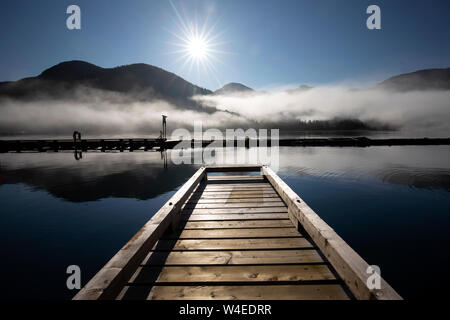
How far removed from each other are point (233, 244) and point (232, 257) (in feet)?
1.27

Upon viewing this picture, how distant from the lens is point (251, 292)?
7.72 feet

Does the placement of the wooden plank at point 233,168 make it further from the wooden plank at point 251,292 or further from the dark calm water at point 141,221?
the wooden plank at point 251,292

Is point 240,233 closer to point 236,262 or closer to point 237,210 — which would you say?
point 236,262

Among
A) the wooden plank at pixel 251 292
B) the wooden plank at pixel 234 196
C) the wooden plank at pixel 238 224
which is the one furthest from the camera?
the wooden plank at pixel 234 196

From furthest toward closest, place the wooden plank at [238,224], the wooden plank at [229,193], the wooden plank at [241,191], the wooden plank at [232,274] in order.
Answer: the wooden plank at [241,191], the wooden plank at [229,193], the wooden plank at [238,224], the wooden plank at [232,274]

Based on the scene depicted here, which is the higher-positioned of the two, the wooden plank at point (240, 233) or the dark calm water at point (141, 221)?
the wooden plank at point (240, 233)

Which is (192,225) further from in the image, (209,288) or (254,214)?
(209,288)

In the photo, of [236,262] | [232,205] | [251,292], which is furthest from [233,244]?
[232,205]

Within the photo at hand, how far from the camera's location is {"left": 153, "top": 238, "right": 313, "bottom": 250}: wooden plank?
3.29 meters

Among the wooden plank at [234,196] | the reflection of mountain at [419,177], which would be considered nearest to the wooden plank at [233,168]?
the wooden plank at [234,196]

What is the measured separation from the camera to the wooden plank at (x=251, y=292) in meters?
2.30

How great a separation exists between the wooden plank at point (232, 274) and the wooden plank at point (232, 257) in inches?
3.7

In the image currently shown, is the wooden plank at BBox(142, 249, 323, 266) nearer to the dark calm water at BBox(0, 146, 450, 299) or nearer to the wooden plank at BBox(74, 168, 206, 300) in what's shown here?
the wooden plank at BBox(74, 168, 206, 300)
